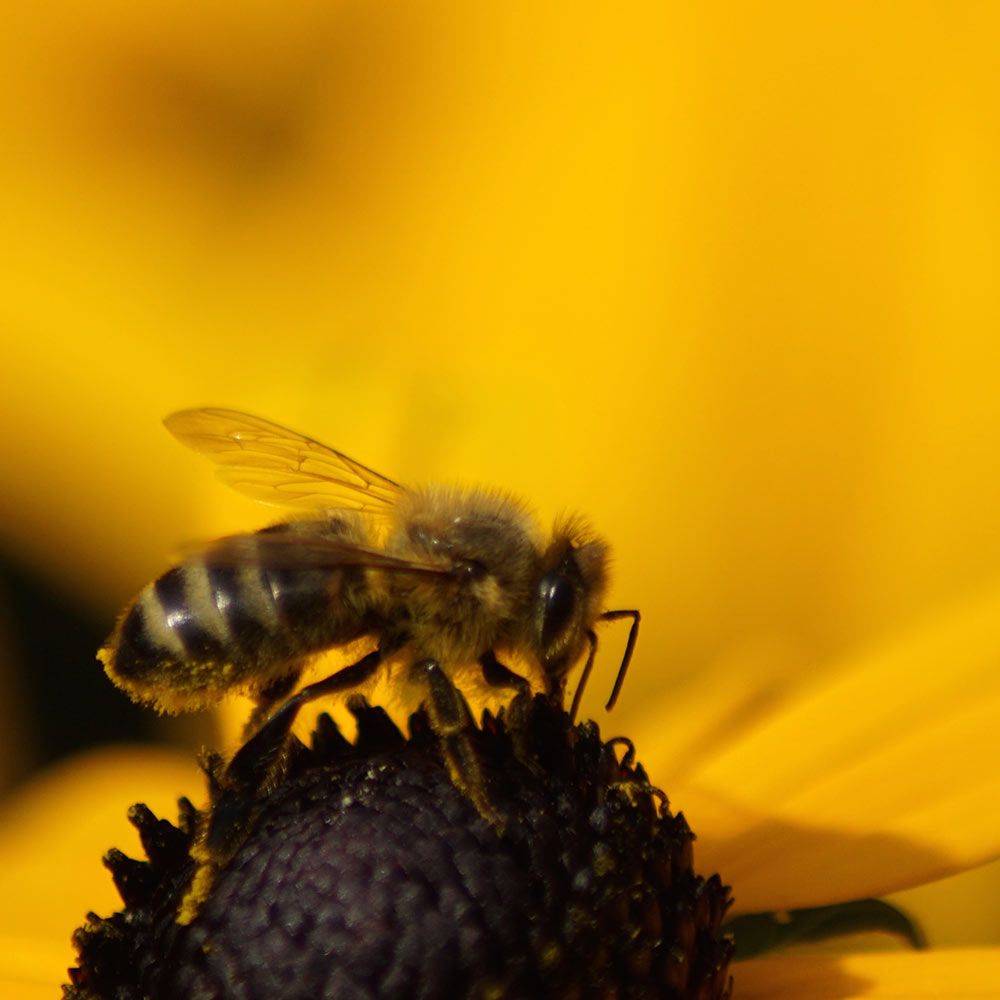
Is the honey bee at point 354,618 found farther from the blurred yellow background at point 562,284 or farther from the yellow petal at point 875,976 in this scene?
the blurred yellow background at point 562,284

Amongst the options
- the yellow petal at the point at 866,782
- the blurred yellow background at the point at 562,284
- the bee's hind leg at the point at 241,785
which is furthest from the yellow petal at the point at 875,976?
the blurred yellow background at the point at 562,284

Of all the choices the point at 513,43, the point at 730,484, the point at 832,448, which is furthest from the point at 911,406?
the point at 513,43

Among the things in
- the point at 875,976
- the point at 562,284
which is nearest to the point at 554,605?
the point at 875,976

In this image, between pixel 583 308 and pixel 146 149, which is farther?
pixel 146 149

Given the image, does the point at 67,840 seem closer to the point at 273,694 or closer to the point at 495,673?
the point at 273,694

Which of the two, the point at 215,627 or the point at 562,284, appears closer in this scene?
the point at 215,627

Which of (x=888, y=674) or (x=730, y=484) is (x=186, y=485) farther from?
(x=888, y=674)

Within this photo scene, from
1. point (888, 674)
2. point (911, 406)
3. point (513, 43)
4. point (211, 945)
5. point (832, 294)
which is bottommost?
point (211, 945)
